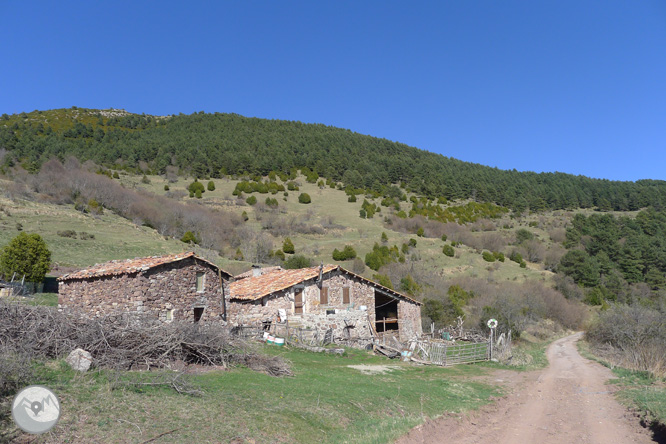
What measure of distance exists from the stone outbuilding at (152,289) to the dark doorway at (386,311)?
506 inches

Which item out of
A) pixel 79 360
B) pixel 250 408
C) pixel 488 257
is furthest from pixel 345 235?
pixel 250 408

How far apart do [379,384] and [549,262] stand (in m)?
64.1

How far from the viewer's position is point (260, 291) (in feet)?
80.7

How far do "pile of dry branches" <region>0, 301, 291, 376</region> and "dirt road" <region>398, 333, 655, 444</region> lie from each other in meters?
5.36

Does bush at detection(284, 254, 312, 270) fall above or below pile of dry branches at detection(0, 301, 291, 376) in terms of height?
above

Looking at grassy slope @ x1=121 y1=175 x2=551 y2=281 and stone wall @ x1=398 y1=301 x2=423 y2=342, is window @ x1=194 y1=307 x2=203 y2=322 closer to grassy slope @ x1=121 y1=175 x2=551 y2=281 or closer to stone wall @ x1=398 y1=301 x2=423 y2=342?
stone wall @ x1=398 y1=301 x2=423 y2=342

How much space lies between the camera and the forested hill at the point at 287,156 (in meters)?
94.6

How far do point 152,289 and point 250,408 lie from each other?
42.8ft

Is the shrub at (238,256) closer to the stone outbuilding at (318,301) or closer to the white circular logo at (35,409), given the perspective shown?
the stone outbuilding at (318,301)

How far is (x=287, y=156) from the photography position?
10506 centimetres

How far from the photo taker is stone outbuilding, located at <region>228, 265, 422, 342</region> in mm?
23812

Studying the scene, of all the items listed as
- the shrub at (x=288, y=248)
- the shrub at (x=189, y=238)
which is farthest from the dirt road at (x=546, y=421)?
the shrub at (x=189, y=238)

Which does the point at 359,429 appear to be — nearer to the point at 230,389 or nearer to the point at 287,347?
the point at 230,389

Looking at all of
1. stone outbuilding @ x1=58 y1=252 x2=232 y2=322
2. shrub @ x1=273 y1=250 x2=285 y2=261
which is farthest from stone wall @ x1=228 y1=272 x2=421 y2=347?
shrub @ x1=273 y1=250 x2=285 y2=261
